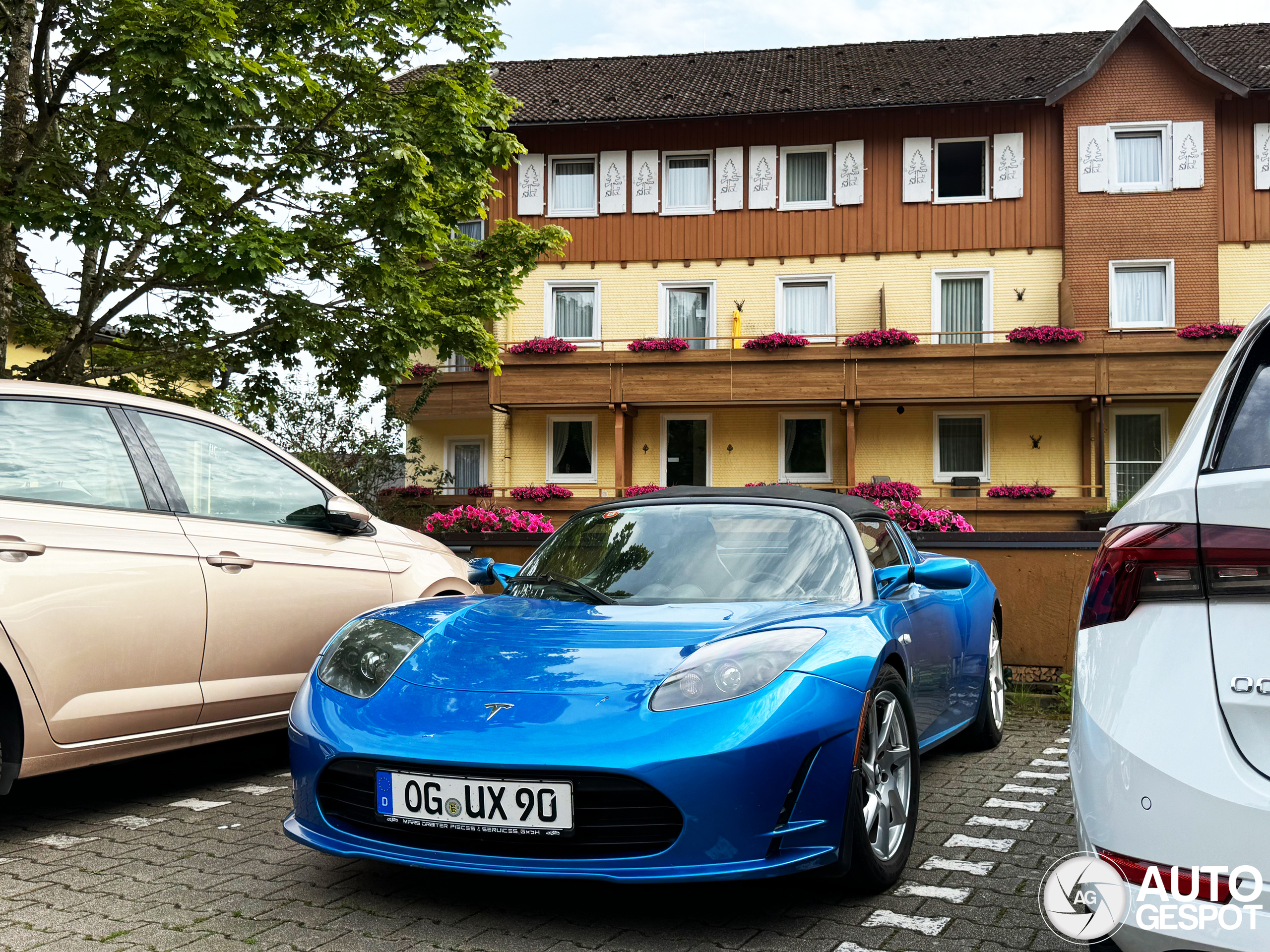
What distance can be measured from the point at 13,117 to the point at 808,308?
18434mm

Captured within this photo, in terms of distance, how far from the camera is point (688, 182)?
26781mm

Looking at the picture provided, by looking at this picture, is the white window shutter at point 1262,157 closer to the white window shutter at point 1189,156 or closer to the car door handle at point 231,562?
the white window shutter at point 1189,156

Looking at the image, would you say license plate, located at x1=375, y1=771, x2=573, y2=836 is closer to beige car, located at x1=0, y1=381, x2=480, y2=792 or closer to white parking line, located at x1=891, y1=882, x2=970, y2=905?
white parking line, located at x1=891, y1=882, x2=970, y2=905

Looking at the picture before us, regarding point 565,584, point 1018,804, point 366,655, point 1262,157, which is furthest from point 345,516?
point 1262,157

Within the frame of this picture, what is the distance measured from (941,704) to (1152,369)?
69.5 feet

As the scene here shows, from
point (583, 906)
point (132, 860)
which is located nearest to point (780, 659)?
point (583, 906)

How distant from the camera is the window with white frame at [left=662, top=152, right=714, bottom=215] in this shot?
26688 mm

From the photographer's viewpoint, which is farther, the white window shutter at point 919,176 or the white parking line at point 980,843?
the white window shutter at point 919,176

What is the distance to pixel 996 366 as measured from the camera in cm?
2419

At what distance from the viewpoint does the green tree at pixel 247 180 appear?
30.9 feet

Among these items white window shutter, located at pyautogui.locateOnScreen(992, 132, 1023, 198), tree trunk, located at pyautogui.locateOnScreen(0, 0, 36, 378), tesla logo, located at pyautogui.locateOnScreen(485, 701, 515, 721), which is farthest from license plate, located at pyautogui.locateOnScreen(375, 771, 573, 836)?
white window shutter, located at pyautogui.locateOnScreen(992, 132, 1023, 198)

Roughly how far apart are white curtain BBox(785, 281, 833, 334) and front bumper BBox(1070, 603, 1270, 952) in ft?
80.1

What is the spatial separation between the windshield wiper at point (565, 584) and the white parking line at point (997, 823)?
1744 millimetres

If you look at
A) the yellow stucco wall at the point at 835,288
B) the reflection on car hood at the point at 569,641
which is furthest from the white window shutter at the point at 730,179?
the reflection on car hood at the point at 569,641
